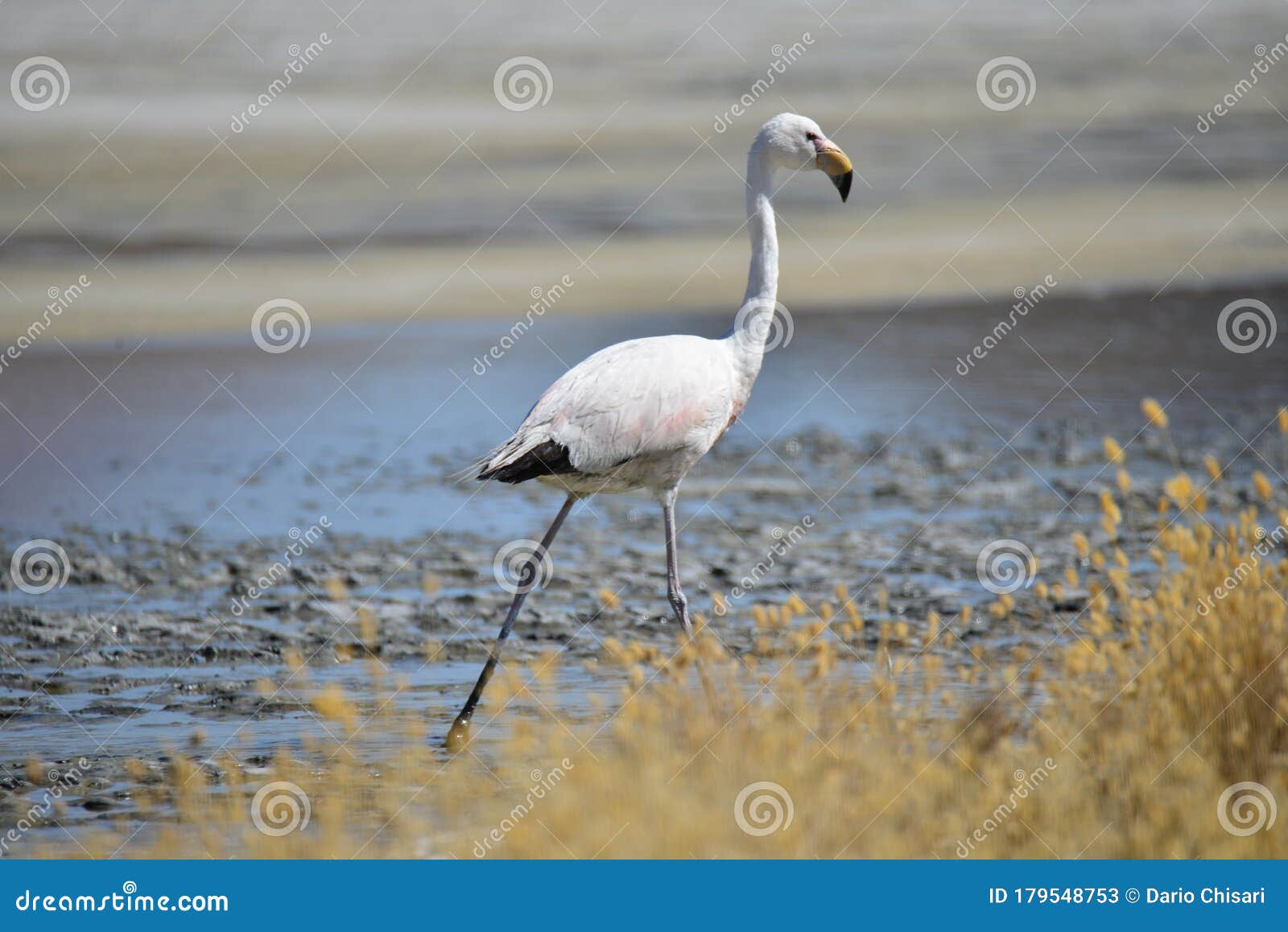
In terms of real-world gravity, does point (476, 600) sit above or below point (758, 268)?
below

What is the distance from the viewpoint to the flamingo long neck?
8.52m

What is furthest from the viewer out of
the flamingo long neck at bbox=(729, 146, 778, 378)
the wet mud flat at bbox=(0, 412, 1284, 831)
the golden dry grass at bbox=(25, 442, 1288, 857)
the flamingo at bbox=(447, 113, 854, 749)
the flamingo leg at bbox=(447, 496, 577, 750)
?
the wet mud flat at bbox=(0, 412, 1284, 831)

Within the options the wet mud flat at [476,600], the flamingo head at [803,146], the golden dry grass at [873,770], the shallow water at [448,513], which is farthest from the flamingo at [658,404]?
A: the golden dry grass at [873,770]

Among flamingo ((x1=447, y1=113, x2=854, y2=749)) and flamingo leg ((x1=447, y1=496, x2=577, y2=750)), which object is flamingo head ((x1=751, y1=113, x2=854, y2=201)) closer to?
flamingo ((x1=447, y1=113, x2=854, y2=749))

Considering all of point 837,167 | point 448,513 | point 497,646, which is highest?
point 837,167

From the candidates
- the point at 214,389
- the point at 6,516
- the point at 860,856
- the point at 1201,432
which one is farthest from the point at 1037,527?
the point at 214,389

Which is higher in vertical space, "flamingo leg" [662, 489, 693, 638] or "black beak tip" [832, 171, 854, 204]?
"black beak tip" [832, 171, 854, 204]

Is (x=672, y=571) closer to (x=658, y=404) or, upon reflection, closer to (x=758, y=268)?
(x=658, y=404)

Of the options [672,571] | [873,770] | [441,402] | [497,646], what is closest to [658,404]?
[672,571]

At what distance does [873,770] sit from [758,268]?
3.29m

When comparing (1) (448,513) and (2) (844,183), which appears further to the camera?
(1) (448,513)

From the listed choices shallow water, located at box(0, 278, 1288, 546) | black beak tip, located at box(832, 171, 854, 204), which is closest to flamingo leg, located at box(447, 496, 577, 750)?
black beak tip, located at box(832, 171, 854, 204)

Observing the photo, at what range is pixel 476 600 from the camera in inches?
463

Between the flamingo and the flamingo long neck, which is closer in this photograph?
the flamingo
